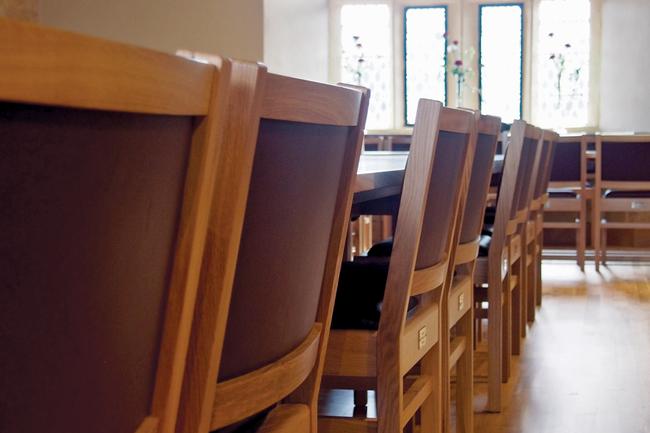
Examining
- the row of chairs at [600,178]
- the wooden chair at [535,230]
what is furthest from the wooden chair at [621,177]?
the wooden chair at [535,230]

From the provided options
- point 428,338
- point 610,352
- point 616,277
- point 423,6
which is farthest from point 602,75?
point 428,338

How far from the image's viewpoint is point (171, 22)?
7344 millimetres

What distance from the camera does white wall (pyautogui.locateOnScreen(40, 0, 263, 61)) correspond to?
660 cm

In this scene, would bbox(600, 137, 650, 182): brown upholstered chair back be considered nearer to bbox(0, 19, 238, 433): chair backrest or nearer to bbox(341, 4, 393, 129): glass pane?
bbox(341, 4, 393, 129): glass pane

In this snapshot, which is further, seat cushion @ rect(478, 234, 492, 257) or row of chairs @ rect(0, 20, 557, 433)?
seat cushion @ rect(478, 234, 492, 257)

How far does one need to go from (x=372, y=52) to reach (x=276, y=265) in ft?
29.7

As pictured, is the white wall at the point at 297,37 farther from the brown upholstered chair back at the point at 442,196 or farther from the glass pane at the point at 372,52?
the brown upholstered chair back at the point at 442,196

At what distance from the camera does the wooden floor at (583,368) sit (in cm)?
284

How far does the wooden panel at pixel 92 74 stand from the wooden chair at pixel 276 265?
5.3 inches

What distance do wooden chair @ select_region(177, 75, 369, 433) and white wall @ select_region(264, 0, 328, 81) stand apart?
7008mm

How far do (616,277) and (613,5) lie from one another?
3.84 m

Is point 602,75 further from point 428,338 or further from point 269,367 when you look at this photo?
point 269,367

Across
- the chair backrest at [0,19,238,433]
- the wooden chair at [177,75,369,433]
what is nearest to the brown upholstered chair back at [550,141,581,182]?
the wooden chair at [177,75,369,433]

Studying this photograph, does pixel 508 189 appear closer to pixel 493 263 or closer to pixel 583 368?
pixel 493 263
